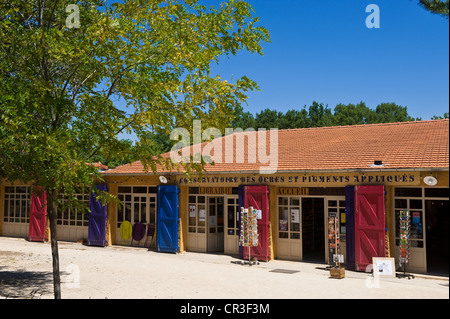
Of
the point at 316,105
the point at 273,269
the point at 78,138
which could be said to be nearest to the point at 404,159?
the point at 273,269

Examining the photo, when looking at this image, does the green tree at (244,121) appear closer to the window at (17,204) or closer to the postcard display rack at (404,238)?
the window at (17,204)

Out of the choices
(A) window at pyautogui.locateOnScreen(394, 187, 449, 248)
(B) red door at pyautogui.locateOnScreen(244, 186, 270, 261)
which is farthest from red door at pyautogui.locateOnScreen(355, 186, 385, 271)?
(B) red door at pyautogui.locateOnScreen(244, 186, 270, 261)

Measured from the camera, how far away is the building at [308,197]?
43.2 feet

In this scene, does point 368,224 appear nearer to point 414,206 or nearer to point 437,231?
point 414,206

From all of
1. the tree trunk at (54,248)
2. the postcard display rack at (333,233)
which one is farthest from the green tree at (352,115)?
the tree trunk at (54,248)

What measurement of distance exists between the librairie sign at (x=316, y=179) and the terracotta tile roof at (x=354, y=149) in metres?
0.26

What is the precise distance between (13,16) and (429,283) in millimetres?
11234

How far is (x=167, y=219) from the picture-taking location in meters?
17.2

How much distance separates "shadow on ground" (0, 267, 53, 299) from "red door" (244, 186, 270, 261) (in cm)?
618

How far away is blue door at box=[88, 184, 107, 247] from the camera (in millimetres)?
18859

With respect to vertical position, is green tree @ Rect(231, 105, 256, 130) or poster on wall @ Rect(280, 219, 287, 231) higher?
green tree @ Rect(231, 105, 256, 130)

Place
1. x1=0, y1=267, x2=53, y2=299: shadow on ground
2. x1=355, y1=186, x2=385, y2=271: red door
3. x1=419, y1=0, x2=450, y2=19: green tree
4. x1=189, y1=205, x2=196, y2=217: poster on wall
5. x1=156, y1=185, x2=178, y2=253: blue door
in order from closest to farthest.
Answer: x1=419, y1=0, x2=450, y2=19: green tree → x1=0, y1=267, x2=53, y2=299: shadow on ground → x1=355, y1=186, x2=385, y2=271: red door → x1=156, y1=185, x2=178, y2=253: blue door → x1=189, y1=205, x2=196, y2=217: poster on wall

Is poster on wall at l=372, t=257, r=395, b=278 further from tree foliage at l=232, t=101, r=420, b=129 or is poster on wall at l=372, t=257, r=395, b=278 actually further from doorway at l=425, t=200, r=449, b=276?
tree foliage at l=232, t=101, r=420, b=129

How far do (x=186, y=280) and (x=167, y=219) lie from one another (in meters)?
5.40
